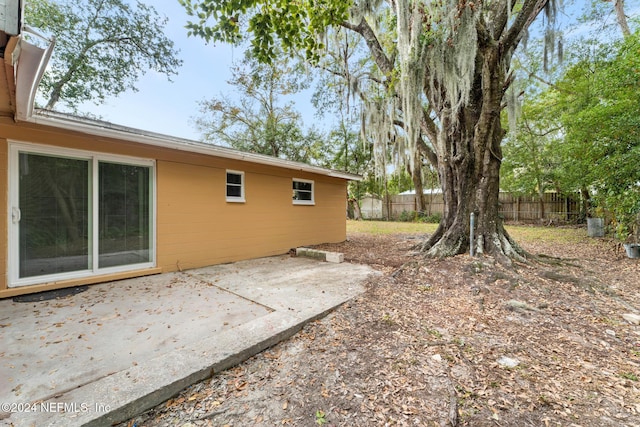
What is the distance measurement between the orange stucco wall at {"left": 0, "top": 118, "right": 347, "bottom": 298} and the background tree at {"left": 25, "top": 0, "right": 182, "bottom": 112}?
7974 millimetres

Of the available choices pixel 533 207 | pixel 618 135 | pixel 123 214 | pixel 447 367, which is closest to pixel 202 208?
pixel 123 214

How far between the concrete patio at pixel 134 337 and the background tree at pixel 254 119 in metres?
11.8

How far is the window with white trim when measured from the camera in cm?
576

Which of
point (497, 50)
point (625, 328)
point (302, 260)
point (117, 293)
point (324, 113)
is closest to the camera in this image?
point (625, 328)

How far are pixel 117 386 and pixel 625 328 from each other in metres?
4.63

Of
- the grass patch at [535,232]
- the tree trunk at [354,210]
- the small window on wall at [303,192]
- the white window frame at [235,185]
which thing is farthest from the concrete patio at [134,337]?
the tree trunk at [354,210]

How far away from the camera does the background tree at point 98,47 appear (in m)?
8.62

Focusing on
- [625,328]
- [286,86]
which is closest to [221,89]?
[286,86]

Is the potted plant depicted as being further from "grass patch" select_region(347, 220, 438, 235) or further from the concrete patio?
"grass patch" select_region(347, 220, 438, 235)

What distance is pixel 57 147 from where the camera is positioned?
3.66 metres

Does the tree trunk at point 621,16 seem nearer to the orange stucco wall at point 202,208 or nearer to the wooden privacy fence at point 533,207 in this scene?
the wooden privacy fence at point 533,207

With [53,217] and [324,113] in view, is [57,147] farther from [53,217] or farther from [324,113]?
[324,113]

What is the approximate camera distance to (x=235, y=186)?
5859mm

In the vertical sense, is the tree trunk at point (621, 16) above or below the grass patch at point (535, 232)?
above
